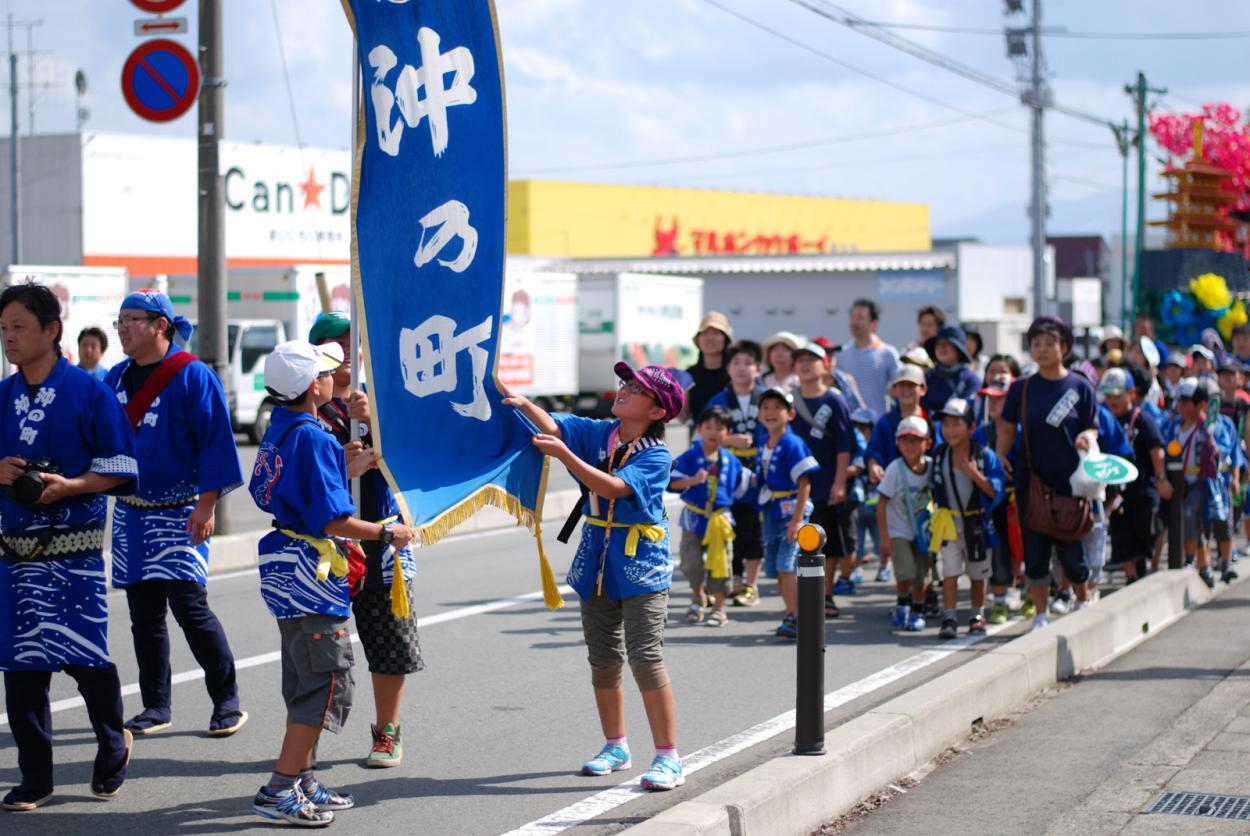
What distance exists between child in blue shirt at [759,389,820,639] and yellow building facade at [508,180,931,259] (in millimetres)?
56998

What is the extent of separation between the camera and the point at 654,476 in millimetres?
6020

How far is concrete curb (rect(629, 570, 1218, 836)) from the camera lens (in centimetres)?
534

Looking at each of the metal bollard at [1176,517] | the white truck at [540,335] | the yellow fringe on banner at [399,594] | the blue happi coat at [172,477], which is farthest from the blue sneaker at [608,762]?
the white truck at [540,335]

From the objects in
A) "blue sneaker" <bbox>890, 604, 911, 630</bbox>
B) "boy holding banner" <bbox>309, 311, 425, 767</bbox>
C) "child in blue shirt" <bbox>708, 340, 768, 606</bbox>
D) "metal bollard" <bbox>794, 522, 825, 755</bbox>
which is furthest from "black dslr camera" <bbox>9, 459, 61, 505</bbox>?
"blue sneaker" <bbox>890, 604, 911, 630</bbox>

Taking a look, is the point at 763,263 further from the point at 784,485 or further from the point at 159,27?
the point at 784,485

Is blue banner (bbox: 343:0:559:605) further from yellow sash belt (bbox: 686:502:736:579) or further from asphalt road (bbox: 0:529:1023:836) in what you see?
yellow sash belt (bbox: 686:502:736:579)

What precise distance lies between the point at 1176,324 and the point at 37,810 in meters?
23.2

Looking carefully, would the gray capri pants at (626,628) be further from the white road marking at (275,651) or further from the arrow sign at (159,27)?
the arrow sign at (159,27)

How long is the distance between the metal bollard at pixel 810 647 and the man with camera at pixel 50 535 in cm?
260

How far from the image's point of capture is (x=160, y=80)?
12.8 meters

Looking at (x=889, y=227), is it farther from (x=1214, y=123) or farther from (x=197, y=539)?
(x=197, y=539)

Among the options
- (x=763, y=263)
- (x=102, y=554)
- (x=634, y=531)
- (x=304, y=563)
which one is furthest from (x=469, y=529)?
(x=763, y=263)

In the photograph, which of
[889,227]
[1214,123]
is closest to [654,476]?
[1214,123]

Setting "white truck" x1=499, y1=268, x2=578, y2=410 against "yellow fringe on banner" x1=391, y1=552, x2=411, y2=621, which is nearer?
"yellow fringe on banner" x1=391, y1=552, x2=411, y2=621
